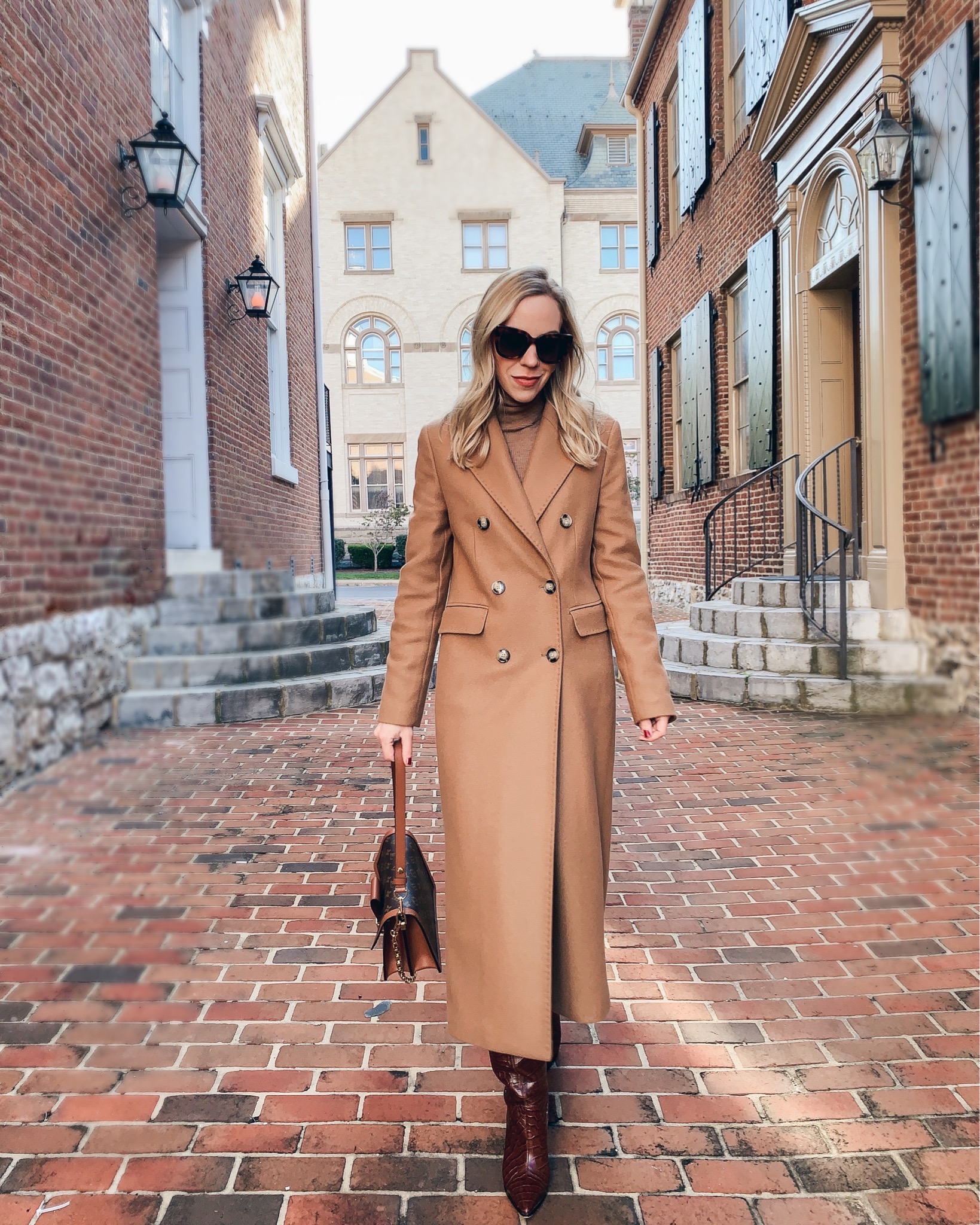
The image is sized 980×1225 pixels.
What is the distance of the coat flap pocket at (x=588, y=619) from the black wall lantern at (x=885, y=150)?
5.81m

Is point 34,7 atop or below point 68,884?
atop

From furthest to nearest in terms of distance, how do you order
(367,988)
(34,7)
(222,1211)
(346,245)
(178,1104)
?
(346,245)
(34,7)
(367,988)
(178,1104)
(222,1211)

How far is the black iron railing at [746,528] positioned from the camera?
920 centimetres

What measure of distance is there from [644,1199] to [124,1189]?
3.50 feet

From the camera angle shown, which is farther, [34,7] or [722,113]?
[722,113]

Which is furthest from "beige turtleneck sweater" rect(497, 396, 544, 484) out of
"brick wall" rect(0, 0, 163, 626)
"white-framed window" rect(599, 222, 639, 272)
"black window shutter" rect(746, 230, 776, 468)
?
"white-framed window" rect(599, 222, 639, 272)

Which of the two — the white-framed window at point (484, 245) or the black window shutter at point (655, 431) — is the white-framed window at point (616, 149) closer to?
the white-framed window at point (484, 245)

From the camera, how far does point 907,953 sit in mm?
2895

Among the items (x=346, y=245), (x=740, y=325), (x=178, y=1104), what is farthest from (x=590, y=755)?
(x=346, y=245)

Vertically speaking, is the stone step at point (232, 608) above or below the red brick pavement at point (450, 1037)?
above

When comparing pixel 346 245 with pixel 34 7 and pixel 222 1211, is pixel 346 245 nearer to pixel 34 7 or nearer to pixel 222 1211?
pixel 34 7

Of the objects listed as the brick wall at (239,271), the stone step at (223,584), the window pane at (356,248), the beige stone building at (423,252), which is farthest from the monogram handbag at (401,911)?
the window pane at (356,248)

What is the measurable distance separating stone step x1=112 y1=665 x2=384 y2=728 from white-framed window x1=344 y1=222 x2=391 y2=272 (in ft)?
78.6

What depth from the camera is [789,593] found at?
7645 mm
